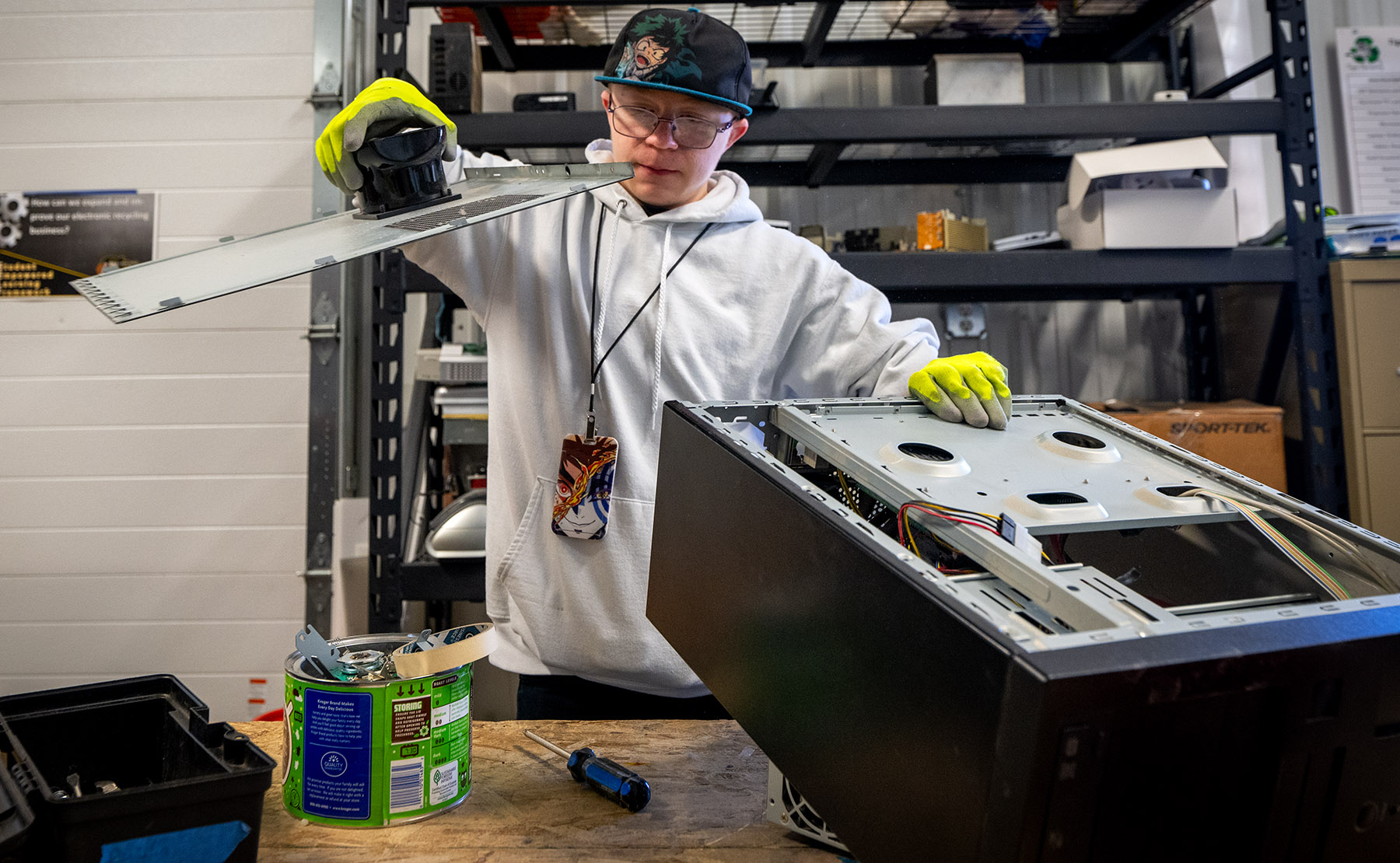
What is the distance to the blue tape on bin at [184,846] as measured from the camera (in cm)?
51

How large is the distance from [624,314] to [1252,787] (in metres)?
0.88

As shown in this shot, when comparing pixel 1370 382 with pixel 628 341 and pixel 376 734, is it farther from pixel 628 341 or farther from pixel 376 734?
pixel 376 734

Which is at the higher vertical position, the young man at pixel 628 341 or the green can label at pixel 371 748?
the young man at pixel 628 341

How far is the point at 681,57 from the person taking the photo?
3.43ft

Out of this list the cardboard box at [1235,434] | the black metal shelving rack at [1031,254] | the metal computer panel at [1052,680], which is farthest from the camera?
the cardboard box at [1235,434]

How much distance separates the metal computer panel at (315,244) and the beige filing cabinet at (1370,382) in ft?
5.74

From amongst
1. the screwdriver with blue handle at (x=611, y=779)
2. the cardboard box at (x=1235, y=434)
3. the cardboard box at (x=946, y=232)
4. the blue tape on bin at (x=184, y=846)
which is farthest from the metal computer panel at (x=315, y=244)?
the cardboard box at (x=1235, y=434)

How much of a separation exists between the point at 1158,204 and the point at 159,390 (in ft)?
8.62

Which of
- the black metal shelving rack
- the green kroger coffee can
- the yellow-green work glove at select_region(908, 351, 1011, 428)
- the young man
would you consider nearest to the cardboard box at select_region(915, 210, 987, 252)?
the black metal shelving rack

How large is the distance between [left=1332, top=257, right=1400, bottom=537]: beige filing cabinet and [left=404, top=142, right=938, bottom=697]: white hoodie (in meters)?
1.28

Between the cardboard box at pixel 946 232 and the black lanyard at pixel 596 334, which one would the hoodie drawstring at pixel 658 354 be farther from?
the cardboard box at pixel 946 232

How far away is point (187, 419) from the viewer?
2490 millimetres

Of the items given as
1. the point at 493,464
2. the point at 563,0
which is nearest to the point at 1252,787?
the point at 493,464

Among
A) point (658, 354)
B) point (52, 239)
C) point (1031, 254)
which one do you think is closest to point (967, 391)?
point (658, 354)
